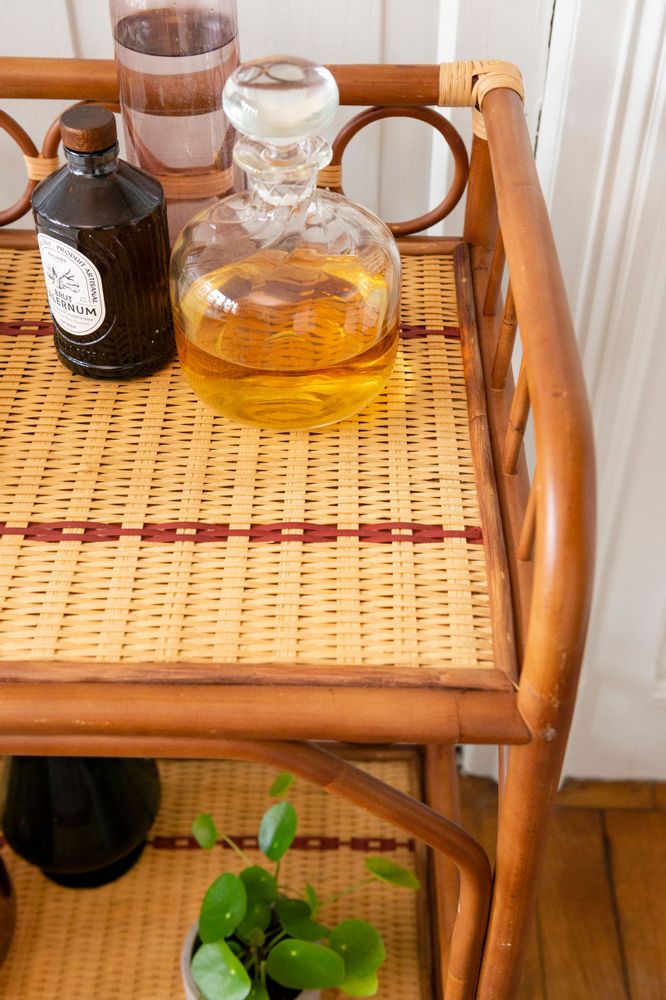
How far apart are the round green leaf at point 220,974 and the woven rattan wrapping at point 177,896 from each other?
167mm

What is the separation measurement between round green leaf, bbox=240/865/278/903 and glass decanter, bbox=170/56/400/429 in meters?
0.46

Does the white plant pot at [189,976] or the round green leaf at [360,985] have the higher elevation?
the round green leaf at [360,985]

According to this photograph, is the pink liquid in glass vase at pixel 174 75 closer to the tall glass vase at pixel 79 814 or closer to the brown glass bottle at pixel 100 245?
the brown glass bottle at pixel 100 245

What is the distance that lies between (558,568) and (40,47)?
666mm

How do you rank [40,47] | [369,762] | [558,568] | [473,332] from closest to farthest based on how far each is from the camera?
1. [558,568]
2. [473,332]
3. [40,47]
4. [369,762]

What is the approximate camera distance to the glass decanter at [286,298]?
0.62 metres

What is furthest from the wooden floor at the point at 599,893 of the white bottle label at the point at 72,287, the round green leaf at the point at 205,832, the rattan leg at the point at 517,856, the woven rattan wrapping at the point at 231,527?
the white bottle label at the point at 72,287

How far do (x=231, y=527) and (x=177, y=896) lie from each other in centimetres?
57

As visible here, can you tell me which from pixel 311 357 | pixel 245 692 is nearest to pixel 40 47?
pixel 311 357

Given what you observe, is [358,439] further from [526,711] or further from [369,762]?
[369,762]

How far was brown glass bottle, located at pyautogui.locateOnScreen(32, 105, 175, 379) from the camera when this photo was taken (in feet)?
2.00

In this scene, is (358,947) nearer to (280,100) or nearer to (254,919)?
(254,919)

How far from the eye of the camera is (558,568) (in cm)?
46

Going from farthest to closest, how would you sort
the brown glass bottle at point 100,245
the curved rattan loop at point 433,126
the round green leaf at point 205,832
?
1. the round green leaf at point 205,832
2. the curved rattan loop at point 433,126
3. the brown glass bottle at point 100,245
